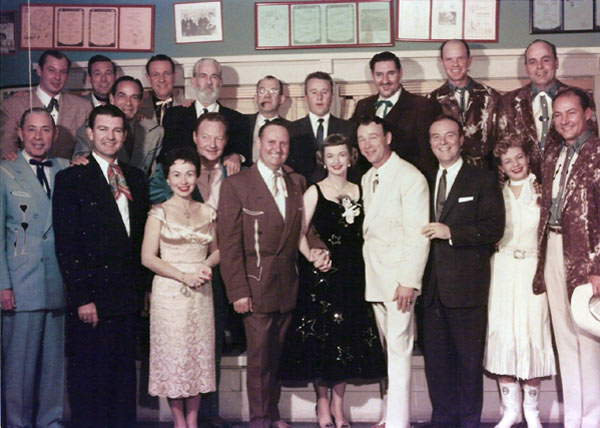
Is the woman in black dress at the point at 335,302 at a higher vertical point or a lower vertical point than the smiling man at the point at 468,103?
lower

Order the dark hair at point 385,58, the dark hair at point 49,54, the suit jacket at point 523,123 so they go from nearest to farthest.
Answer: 1. the suit jacket at point 523,123
2. the dark hair at point 385,58
3. the dark hair at point 49,54

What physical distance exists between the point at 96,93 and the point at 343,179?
5.20 ft

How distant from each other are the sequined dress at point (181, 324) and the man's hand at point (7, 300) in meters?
0.75

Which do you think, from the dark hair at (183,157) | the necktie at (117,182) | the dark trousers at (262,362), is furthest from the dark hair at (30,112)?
the dark trousers at (262,362)

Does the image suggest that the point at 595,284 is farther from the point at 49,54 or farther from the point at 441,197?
the point at 49,54

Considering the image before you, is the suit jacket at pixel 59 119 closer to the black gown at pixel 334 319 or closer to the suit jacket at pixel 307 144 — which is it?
the suit jacket at pixel 307 144

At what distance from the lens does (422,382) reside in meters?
3.66

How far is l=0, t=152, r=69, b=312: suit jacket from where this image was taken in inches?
136

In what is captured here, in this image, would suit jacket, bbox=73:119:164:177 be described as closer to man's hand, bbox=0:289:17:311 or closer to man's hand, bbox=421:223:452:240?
man's hand, bbox=0:289:17:311

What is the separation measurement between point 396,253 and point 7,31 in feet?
8.41

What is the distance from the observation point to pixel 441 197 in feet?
11.4

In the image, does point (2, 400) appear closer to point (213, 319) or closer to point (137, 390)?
point (137, 390)

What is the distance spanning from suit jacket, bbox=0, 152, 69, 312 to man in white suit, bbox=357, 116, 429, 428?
5.50 feet

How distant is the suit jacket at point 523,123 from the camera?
11.8ft
